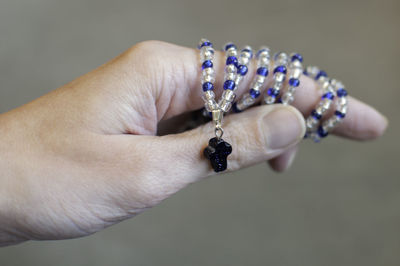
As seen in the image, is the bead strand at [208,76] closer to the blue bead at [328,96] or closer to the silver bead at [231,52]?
the silver bead at [231,52]

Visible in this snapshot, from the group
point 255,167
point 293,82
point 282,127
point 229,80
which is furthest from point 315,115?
point 255,167

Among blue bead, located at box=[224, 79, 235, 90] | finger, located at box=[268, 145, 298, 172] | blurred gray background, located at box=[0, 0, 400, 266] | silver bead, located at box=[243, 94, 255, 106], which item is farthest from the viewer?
blurred gray background, located at box=[0, 0, 400, 266]

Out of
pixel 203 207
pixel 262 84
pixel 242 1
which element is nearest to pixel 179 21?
pixel 242 1

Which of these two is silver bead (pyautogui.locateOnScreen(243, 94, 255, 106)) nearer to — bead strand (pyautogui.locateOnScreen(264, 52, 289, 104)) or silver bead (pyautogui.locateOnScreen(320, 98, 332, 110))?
bead strand (pyautogui.locateOnScreen(264, 52, 289, 104))

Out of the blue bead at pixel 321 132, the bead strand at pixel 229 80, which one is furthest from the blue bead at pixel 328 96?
the bead strand at pixel 229 80

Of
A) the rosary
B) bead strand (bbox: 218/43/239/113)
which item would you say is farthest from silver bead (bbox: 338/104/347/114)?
bead strand (bbox: 218/43/239/113)

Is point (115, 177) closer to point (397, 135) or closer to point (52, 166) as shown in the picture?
point (52, 166)

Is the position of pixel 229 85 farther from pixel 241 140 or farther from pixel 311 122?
pixel 311 122
